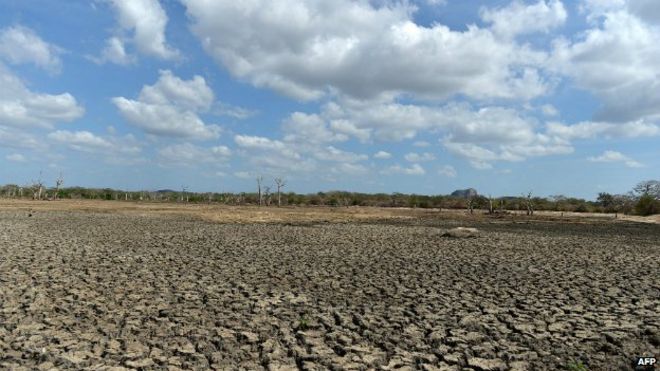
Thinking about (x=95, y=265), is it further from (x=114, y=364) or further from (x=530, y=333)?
(x=530, y=333)

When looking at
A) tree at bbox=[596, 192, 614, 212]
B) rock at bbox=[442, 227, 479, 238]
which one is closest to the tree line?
tree at bbox=[596, 192, 614, 212]

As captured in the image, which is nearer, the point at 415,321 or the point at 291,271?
the point at 415,321

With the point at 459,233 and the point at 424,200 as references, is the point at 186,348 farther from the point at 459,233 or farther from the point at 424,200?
the point at 424,200

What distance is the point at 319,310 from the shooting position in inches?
391

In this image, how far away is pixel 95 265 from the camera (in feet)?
49.0

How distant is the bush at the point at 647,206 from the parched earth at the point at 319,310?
6248 centimetres

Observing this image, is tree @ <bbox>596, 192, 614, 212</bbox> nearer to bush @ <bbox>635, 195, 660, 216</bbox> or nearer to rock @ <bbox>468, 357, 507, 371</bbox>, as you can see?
bush @ <bbox>635, 195, 660, 216</bbox>

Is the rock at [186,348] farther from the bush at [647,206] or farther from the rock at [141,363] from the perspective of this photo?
the bush at [647,206]

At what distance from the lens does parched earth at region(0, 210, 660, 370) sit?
7.16 metres

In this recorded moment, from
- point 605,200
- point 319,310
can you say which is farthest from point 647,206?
point 319,310

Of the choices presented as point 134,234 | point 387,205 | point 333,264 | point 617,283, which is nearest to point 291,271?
point 333,264

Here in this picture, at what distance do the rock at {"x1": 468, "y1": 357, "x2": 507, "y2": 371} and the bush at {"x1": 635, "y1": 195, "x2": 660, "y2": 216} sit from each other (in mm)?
77668

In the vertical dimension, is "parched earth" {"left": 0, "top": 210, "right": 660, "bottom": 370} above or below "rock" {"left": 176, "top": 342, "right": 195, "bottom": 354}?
above

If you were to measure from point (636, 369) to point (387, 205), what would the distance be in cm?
9524
